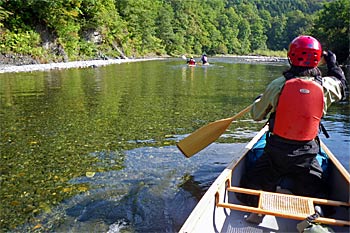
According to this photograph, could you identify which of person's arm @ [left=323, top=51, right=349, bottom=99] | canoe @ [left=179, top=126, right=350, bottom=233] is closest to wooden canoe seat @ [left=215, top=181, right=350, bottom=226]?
canoe @ [left=179, top=126, right=350, bottom=233]

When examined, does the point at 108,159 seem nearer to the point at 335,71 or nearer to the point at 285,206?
the point at 285,206

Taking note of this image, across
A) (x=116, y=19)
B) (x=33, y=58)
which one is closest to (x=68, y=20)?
(x=33, y=58)

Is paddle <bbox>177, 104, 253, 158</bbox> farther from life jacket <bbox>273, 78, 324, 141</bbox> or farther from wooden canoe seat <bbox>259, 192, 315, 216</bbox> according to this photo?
wooden canoe seat <bbox>259, 192, 315, 216</bbox>

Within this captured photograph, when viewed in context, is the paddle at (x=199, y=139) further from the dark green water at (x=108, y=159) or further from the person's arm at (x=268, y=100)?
the person's arm at (x=268, y=100)

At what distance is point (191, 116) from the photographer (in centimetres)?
961

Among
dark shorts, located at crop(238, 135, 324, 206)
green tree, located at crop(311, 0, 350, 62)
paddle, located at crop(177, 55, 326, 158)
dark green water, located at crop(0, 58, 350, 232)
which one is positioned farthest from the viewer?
green tree, located at crop(311, 0, 350, 62)

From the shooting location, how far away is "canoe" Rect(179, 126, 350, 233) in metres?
2.97

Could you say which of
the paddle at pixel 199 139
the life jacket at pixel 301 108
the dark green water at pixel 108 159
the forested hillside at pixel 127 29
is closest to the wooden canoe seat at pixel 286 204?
the life jacket at pixel 301 108

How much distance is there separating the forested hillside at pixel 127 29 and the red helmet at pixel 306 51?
2347 cm

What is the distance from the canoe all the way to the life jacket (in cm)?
63

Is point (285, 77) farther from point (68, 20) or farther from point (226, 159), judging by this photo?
point (68, 20)

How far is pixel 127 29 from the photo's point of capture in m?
49.1

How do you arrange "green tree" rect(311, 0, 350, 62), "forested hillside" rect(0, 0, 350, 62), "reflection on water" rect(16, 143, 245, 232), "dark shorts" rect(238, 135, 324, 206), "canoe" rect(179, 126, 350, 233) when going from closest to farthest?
"canoe" rect(179, 126, 350, 233), "dark shorts" rect(238, 135, 324, 206), "reflection on water" rect(16, 143, 245, 232), "forested hillside" rect(0, 0, 350, 62), "green tree" rect(311, 0, 350, 62)

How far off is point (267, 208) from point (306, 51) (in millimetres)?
1640
